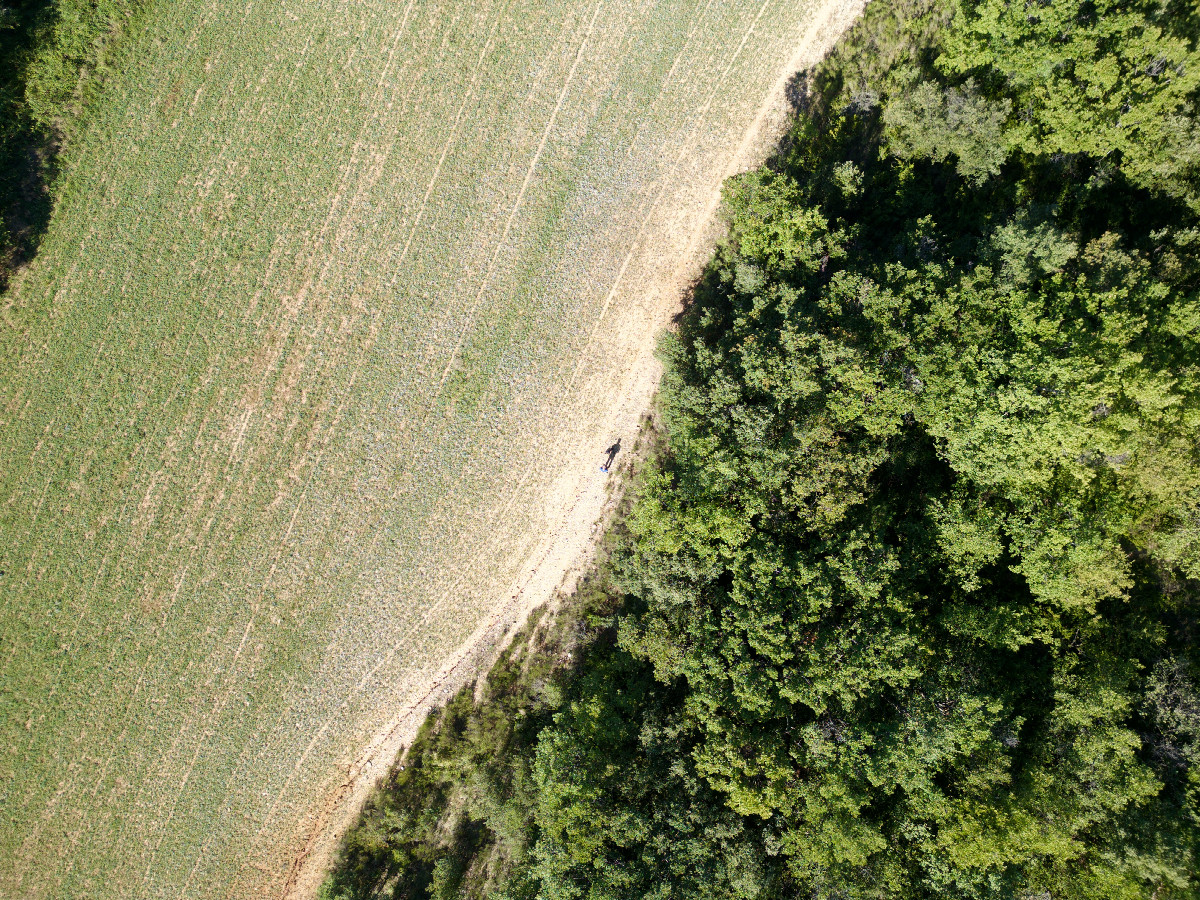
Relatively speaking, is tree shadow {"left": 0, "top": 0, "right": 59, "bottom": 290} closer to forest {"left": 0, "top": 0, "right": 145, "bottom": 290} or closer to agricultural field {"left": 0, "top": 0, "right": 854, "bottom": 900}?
forest {"left": 0, "top": 0, "right": 145, "bottom": 290}

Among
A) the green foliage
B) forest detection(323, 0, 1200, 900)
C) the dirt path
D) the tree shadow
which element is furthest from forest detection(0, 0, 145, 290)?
the green foliage

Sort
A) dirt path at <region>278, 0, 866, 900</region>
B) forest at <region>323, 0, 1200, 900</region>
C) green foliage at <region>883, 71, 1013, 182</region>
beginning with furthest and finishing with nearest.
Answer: dirt path at <region>278, 0, 866, 900</region>
green foliage at <region>883, 71, 1013, 182</region>
forest at <region>323, 0, 1200, 900</region>

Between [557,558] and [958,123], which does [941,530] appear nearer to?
[958,123]

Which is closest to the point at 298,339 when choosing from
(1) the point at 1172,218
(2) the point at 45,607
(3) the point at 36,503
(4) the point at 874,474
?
(3) the point at 36,503

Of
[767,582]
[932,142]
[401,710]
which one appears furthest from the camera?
[401,710]

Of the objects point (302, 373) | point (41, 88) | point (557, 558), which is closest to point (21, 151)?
point (41, 88)

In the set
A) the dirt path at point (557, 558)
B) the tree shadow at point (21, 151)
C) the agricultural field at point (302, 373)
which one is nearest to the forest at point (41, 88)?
the tree shadow at point (21, 151)

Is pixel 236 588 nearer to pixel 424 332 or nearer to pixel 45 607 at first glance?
pixel 45 607
